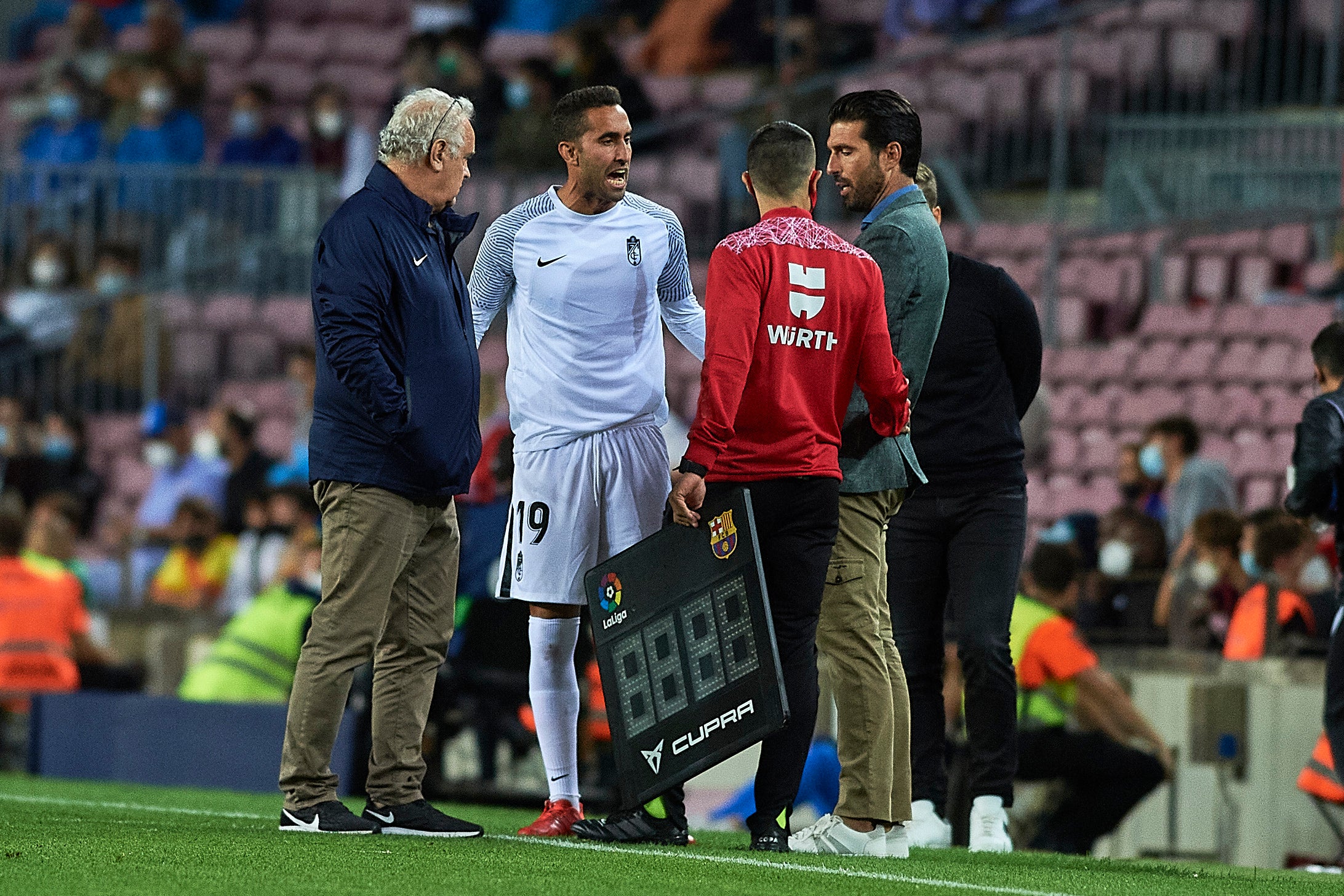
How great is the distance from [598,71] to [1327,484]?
400 inches

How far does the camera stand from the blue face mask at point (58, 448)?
14.9 meters

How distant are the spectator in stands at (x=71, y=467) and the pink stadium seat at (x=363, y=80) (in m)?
4.59

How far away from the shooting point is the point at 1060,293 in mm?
13547

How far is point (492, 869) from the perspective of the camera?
473 cm

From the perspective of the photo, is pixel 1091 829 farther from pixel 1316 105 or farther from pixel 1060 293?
pixel 1316 105

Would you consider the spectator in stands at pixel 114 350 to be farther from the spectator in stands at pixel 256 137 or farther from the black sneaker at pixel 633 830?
the black sneaker at pixel 633 830

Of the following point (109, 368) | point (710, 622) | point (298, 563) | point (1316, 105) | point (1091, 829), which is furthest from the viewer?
point (109, 368)

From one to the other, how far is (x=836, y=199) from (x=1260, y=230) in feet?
9.29

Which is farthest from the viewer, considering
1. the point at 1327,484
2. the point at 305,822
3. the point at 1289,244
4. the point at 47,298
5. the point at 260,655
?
the point at 47,298

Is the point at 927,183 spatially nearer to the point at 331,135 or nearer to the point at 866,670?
the point at 866,670

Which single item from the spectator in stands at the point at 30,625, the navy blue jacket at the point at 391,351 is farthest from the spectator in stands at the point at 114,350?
the navy blue jacket at the point at 391,351

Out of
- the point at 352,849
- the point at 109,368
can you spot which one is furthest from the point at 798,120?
the point at 352,849

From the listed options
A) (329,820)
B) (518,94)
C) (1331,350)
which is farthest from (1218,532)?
(518,94)

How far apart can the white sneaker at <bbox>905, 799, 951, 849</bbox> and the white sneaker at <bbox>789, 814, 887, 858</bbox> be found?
0.85 metres
